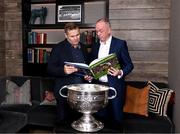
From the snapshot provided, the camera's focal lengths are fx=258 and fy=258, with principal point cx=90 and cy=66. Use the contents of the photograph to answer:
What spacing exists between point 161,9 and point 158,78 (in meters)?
0.91

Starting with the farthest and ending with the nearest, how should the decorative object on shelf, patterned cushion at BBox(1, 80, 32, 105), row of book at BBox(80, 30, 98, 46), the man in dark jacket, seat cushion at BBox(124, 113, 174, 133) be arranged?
the decorative object on shelf
row of book at BBox(80, 30, 98, 46)
patterned cushion at BBox(1, 80, 32, 105)
seat cushion at BBox(124, 113, 174, 133)
the man in dark jacket

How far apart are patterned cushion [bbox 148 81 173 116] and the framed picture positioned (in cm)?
155

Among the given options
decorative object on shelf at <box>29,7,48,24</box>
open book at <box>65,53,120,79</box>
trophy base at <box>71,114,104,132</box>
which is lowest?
trophy base at <box>71,114,104,132</box>

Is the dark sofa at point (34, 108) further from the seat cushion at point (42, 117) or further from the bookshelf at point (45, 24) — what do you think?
the bookshelf at point (45, 24)

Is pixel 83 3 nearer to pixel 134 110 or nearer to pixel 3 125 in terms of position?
pixel 134 110

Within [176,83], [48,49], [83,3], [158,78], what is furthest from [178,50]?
[48,49]

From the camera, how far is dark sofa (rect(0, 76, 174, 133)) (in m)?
2.49

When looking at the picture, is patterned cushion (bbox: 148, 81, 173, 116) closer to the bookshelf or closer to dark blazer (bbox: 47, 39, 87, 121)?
dark blazer (bbox: 47, 39, 87, 121)

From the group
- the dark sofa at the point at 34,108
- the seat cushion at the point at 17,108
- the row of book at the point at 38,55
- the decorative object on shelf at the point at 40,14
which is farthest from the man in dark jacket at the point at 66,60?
the decorative object on shelf at the point at 40,14

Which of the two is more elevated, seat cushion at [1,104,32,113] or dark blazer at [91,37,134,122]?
dark blazer at [91,37,134,122]

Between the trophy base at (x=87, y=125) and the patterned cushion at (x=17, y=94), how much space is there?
1591mm

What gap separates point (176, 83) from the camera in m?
2.73

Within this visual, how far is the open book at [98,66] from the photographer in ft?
6.71

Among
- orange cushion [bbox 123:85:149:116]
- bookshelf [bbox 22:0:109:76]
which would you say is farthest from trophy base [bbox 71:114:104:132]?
bookshelf [bbox 22:0:109:76]
